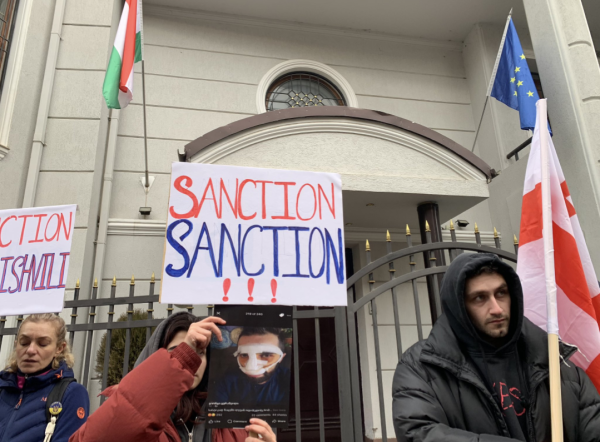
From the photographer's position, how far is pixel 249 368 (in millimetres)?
1768

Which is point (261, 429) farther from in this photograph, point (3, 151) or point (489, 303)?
point (3, 151)

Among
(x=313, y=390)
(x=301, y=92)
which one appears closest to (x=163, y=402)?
(x=313, y=390)

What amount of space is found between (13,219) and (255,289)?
265 centimetres

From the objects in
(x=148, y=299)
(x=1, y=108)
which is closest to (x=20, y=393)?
(x=148, y=299)

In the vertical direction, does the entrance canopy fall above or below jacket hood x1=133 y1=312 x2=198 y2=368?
above

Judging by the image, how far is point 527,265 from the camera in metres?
2.88

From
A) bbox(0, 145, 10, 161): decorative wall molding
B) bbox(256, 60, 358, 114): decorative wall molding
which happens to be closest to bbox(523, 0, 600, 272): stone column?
bbox(256, 60, 358, 114): decorative wall molding

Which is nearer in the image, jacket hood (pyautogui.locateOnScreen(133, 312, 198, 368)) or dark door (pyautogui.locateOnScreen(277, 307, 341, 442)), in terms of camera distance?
jacket hood (pyautogui.locateOnScreen(133, 312, 198, 368))

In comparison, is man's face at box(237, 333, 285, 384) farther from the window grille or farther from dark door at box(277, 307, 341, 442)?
the window grille

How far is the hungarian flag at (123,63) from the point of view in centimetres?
516

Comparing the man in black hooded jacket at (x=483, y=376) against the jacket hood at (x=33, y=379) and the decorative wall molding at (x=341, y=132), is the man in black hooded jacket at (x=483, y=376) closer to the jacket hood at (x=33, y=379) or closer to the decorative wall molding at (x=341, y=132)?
the jacket hood at (x=33, y=379)

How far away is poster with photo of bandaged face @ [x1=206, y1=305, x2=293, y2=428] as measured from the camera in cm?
171

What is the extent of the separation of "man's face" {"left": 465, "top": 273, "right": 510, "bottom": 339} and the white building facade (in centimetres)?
342

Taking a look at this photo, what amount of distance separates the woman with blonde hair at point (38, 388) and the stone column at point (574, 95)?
5.41 m
